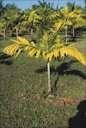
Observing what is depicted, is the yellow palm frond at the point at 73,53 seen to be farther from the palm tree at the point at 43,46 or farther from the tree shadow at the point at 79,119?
the tree shadow at the point at 79,119

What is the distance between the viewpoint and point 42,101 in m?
12.1

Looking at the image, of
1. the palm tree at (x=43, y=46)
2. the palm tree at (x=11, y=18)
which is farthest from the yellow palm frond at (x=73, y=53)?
the palm tree at (x=11, y=18)

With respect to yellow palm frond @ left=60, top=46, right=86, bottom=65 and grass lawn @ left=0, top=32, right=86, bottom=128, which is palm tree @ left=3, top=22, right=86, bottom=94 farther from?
grass lawn @ left=0, top=32, right=86, bottom=128

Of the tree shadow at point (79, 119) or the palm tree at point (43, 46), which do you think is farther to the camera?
the palm tree at point (43, 46)

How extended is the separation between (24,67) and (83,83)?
6.24 metres

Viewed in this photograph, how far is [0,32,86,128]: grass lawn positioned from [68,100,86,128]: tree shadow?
139mm

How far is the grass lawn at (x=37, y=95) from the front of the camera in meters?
9.98

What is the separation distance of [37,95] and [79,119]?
327 cm

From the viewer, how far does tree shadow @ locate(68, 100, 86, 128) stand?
9.49 m

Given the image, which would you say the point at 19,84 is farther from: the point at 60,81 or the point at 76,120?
the point at 76,120

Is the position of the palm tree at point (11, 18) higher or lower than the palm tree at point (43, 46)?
lower

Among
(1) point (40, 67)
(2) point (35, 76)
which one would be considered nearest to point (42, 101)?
(2) point (35, 76)

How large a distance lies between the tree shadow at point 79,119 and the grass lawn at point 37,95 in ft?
0.46

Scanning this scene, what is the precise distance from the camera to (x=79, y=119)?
32.7ft
